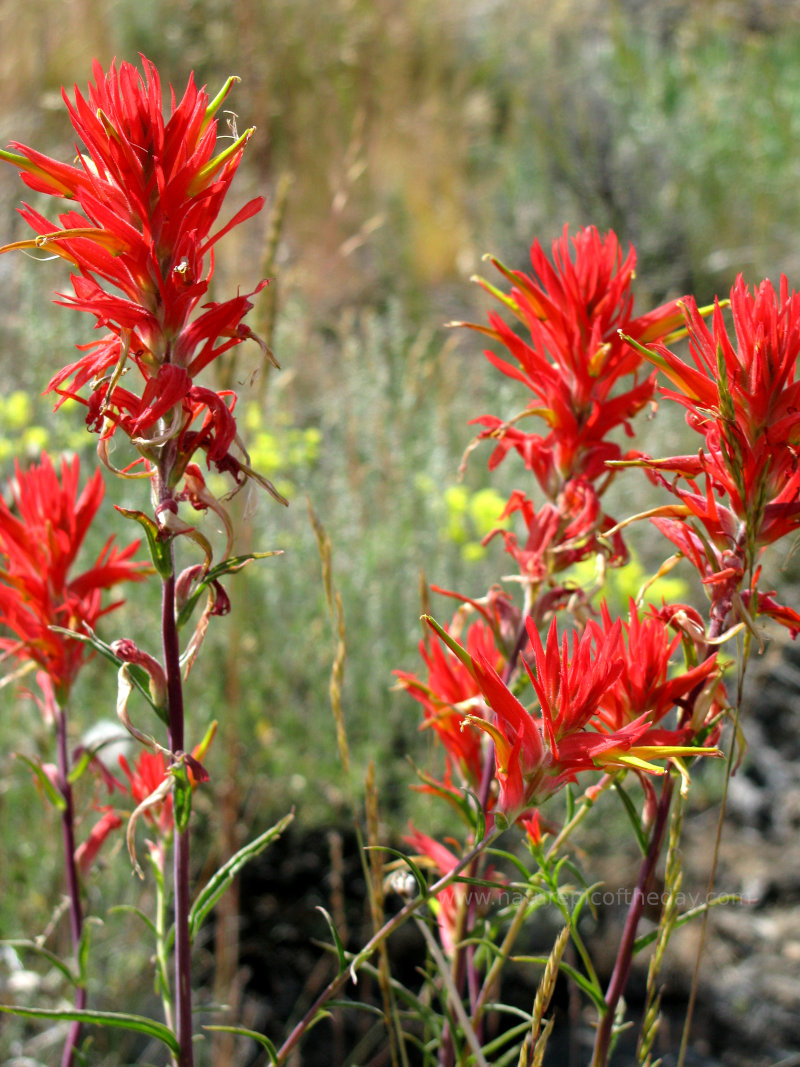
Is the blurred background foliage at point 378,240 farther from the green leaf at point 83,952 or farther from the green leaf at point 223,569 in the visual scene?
the green leaf at point 83,952

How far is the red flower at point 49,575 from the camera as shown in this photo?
0.74 metres

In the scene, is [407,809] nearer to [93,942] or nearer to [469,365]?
[93,942]

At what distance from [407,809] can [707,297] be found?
9.30ft

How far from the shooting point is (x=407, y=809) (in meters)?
1.97

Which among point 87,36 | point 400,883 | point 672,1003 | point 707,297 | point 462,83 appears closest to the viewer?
point 400,883

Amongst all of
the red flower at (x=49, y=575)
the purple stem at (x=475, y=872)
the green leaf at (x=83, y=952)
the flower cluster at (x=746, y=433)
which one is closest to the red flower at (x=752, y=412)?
the flower cluster at (x=746, y=433)

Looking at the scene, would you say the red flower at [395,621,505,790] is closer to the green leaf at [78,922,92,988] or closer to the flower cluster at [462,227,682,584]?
the flower cluster at [462,227,682,584]

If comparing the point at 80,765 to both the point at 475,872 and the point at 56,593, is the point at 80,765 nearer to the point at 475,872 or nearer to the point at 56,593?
the point at 56,593

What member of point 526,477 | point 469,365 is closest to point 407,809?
point 526,477

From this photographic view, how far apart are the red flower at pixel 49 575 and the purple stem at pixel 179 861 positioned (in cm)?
17

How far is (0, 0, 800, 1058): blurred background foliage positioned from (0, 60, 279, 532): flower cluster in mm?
98

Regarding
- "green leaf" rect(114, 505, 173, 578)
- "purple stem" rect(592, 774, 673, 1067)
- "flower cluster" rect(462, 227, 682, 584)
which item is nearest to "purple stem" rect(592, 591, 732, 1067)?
"purple stem" rect(592, 774, 673, 1067)

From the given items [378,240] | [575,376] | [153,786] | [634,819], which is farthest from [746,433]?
[378,240]

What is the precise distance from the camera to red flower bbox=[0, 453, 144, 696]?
737mm
